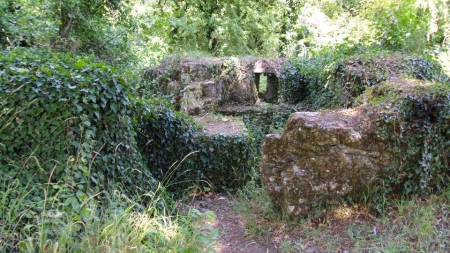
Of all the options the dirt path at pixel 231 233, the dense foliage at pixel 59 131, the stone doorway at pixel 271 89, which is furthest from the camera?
the stone doorway at pixel 271 89

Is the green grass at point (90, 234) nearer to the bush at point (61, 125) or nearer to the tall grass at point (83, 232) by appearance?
the tall grass at point (83, 232)

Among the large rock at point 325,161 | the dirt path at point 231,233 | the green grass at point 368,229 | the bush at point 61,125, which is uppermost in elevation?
the bush at point 61,125

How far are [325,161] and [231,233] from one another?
57.1 inches

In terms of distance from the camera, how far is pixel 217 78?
36.6 feet

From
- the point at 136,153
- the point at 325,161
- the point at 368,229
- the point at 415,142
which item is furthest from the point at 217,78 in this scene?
the point at 368,229

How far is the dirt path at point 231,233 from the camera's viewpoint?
4.07 m

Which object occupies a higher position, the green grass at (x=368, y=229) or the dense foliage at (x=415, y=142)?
the dense foliage at (x=415, y=142)

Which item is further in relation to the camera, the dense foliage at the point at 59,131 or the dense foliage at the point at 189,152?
the dense foliage at the point at 189,152

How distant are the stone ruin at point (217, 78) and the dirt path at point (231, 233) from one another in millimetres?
4660

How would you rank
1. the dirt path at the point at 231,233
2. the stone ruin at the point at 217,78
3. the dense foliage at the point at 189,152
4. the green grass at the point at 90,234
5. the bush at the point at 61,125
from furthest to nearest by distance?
the stone ruin at the point at 217,78
the dense foliage at the point at 189,152
the dirt path at the point at 231,233
the bush at the point at 61,125
the green grass at the point at 90,234

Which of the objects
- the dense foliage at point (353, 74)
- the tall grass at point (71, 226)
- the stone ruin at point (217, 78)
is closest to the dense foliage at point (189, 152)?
the dense foliage at point (353, 74)

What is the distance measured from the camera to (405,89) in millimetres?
4668

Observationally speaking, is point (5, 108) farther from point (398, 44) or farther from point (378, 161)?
point (398, 44)

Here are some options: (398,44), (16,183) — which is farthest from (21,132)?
(398,44)
